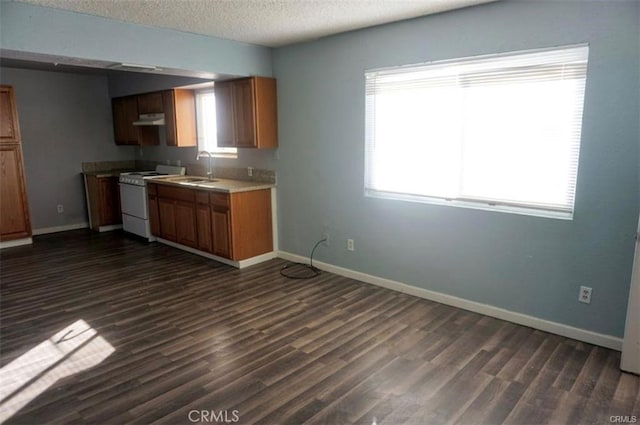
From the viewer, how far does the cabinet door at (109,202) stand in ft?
21.2

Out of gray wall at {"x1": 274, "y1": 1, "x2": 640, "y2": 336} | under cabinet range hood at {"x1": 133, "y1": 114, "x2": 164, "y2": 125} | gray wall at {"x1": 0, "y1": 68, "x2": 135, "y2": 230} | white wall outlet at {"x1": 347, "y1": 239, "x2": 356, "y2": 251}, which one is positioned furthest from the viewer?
gray wall at {"x1": 0, "y1": 68, "x2": 135, "y2": 230}

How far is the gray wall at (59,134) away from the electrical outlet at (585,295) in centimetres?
695

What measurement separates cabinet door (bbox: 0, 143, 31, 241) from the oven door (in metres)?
1.21

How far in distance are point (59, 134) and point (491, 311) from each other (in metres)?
6.58

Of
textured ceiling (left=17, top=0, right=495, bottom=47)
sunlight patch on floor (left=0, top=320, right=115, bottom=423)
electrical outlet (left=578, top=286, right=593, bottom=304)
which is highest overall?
textured ceiling (left=17, top=0, right=495, bottom=47)

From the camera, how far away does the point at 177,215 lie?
17.7 feet

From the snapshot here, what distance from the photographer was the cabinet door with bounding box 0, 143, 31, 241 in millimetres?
5504

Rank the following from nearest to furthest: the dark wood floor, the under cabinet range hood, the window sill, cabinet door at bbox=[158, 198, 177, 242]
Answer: the dark wood floor
the window sill
cabinet door at bbox=[158, 198, 177, 242]
the under cabinet range hood

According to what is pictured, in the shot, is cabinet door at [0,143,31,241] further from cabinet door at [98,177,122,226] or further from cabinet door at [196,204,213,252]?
cabinet door at [196,204,213,252]

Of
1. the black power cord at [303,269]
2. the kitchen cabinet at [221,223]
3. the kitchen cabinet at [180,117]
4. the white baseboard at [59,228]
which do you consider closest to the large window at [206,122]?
the kitchen cabinet at [180,117]

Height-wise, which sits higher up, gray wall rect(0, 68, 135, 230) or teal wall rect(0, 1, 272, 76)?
teal wall rect(0, 1, 272, 76)

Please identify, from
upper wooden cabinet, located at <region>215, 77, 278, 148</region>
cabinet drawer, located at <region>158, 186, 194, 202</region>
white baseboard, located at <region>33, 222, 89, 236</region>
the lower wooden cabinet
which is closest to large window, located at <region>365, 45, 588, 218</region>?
upper wooden cabinet, located at <region>215, 77, 278, 148</region>

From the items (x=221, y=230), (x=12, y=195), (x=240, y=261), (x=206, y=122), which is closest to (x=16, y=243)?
(x=12, y=195)

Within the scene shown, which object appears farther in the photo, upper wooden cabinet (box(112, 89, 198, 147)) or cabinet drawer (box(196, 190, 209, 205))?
upper wooden cabinet (box(112, 89, 198, 147))
